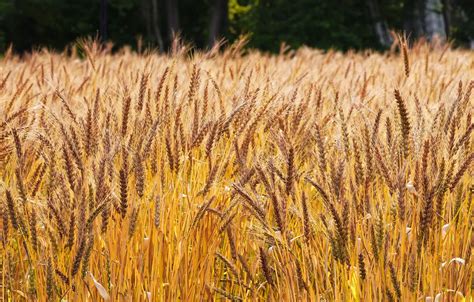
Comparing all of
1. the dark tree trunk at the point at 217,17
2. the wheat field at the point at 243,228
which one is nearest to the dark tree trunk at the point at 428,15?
the dark tree trunk at the point at 217,17

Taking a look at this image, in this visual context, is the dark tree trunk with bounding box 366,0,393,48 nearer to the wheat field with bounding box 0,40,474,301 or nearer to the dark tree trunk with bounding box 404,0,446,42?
the dark tree trunk with bounding box 404,0,446,42

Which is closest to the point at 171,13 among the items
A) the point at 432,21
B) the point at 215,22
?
the point at 215,22

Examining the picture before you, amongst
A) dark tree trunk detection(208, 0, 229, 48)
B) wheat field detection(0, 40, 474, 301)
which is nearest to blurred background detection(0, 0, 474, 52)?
dark tree trunk detection(208, 0, 229, 48)

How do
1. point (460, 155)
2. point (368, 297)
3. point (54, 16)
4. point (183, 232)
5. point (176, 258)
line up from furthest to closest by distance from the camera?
point (54, 16) → point (460, 155) → point (183, 232) → point (176, 258) → point (368, 297)

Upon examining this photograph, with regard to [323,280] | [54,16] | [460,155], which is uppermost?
[460,155]

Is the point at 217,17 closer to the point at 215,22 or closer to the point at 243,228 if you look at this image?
the point at 215,22

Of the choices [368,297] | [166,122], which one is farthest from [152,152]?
[368,297]

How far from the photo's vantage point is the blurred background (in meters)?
20.3

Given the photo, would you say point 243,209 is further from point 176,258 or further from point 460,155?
point 460,155

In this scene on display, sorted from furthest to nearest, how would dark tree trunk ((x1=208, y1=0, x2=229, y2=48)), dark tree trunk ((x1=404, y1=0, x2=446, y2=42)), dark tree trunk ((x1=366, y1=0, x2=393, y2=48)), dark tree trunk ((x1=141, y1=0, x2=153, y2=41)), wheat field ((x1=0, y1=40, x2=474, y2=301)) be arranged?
dark tree trunk ((x1=141, y1=0, x2=153, y2=41)) → dark tree trunk ((x1=366, y1=0, x2=393, y2=48)) → dark tree trunk ((x1=208, y1=0, x2=229, y2=48)) → dark tree trunk ((x1=404, y1=0, x2=446, y2=42)) → wheat field ((x1=0, y1=40, x2=474, y2=301))

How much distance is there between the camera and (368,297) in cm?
175

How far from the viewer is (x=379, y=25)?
21250 millimetres

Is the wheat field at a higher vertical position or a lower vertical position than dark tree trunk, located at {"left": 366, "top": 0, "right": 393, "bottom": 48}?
higher

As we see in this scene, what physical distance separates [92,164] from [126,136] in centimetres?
34
